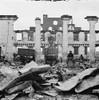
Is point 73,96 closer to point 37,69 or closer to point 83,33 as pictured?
point 37,69

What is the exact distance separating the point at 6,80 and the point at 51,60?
11.1 metres

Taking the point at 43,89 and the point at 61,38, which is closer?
the point at 43,89

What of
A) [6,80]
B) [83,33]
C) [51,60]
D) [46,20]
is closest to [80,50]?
[83,33]

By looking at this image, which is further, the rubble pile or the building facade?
the building facade

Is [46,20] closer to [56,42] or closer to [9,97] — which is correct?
[56,42]

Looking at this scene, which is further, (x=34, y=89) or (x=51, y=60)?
(x=51, y=60)

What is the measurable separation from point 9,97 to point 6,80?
3.08ft

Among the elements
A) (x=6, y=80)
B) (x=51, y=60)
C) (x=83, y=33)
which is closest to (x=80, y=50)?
(x=83, y=33)

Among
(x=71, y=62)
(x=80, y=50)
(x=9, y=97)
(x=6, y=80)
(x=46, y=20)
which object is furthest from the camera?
(x=46, y=20)

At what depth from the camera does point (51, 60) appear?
58.3ft

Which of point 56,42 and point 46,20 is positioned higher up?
point 46,20

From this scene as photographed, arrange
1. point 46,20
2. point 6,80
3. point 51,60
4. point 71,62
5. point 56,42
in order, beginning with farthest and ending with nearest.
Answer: point 46,20
point 56,42
point 51,60
point 71,62
point 6,80

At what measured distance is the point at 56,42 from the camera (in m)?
30.0

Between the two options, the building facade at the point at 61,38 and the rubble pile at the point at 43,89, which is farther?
the building facade at the point at 61,38
